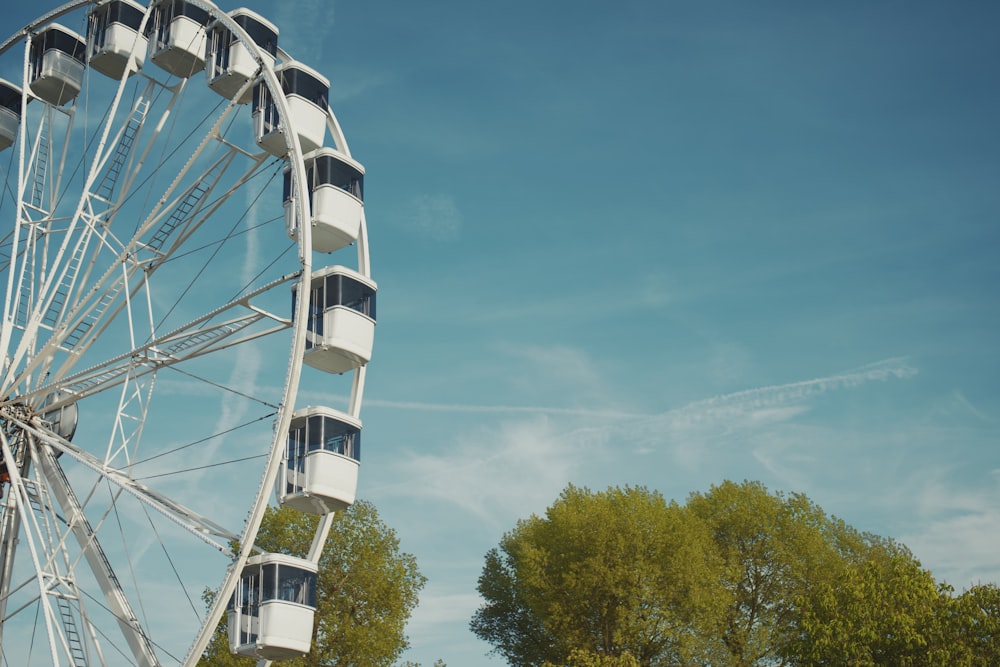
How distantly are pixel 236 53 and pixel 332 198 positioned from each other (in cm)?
443

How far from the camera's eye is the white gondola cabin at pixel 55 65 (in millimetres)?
27281

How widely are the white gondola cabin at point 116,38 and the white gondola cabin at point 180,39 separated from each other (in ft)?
1.64

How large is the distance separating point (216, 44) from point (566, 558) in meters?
26.4

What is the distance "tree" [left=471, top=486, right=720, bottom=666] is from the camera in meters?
42.0

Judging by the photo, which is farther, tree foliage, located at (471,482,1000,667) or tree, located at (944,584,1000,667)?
tree foliage, located at (471,482,1000,667)

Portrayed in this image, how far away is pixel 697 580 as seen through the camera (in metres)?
42.3

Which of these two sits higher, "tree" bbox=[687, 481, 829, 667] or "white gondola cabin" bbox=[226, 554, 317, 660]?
"tree" bbox=[687, 481, 829, 667]

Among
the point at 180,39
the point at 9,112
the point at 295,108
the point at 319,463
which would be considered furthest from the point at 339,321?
the point at 9,112

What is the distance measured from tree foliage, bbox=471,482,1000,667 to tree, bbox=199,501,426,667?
217 inches

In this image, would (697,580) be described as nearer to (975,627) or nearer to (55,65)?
(975,627)

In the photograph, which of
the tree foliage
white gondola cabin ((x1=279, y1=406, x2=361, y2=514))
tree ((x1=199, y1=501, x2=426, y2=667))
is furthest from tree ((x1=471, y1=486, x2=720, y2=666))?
white gondola cabin ((x1=279, y1=406, x2=361, y2=514))

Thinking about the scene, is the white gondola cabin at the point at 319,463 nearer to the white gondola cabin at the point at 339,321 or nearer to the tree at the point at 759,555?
the white gondola cabin at the point at 339,321

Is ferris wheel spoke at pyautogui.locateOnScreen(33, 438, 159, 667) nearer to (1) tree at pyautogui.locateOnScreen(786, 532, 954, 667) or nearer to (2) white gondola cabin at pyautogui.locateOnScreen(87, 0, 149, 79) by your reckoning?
(2) white gondola cabin at pyautogui.locateOnScreen(87, 0, 149, 79)

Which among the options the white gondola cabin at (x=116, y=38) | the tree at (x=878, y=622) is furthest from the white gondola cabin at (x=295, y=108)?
the tree at (x=878, y=622)
